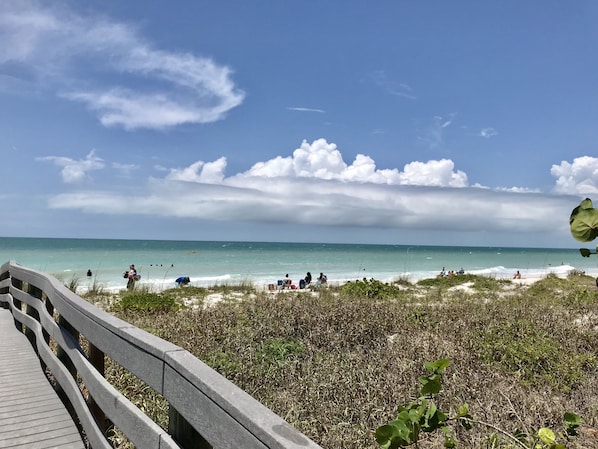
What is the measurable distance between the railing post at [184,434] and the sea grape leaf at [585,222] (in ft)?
5.41

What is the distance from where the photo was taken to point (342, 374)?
5.05 m

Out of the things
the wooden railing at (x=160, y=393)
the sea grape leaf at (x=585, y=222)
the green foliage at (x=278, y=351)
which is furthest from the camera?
the green foliage at (x=278, y=351)

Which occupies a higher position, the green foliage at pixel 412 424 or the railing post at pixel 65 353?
the green foliage at pixel 412 424

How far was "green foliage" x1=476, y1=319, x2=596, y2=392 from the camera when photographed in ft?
18.5

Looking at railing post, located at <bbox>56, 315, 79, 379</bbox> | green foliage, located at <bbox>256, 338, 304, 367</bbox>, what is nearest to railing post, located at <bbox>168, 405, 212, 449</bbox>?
railing post, located at <bbox>56, 315, 79, 379</bbox>

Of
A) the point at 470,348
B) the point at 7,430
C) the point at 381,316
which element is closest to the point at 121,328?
the point at 7,430

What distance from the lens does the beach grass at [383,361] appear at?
418cm

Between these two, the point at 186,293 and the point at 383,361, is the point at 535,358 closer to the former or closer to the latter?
the point at 383,361

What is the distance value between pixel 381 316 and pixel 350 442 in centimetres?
447

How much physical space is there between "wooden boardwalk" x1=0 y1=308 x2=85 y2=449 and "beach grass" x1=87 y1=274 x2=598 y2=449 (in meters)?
0.75

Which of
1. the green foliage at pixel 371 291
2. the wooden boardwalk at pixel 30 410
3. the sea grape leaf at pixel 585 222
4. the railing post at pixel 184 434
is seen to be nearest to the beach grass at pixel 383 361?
the wooden boardwalk at pixel 30 410

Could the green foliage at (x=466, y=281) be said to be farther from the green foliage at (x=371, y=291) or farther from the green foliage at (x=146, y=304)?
the green foliage at (x=146, y=304)

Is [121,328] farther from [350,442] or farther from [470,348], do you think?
[470,348]

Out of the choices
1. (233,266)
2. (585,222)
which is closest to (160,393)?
(585,222)
